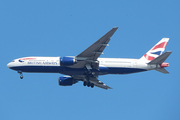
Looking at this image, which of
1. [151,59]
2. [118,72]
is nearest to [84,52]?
[118,72]

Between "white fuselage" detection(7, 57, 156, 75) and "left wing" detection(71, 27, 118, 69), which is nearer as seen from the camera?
"left wing" detection(71, 27, 118, 69)

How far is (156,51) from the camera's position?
52.5 metres

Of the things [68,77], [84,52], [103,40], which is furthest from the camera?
[68,77]

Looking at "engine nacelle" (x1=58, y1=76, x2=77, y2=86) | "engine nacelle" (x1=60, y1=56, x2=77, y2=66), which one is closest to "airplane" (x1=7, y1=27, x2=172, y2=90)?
"engine nacelle" (x1=60, y1=56, x2=77, y2=66)

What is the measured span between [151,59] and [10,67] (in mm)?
23318

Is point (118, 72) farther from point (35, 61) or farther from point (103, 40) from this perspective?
point (35, 61)

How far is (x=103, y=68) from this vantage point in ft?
160

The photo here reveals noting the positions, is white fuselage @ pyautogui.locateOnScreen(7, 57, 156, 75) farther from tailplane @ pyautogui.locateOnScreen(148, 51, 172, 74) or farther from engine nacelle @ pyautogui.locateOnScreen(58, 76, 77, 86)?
engine nacelle @ pyautogui.locateOnScreen(58, 76, 77, 86)

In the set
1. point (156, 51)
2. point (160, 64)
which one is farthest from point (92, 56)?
point (156, 51)

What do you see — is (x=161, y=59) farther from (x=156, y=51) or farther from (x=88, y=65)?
(x=88, y=65)

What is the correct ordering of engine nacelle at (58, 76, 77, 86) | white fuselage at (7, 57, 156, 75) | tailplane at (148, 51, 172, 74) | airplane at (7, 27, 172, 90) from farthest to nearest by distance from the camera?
1. engine nacelle at (58, 76, 77, 86)
2. white fuselage at (7, 57, 156, 75)
3. tailplane at (148, 51, 172, 74)
4. airplane at (7, 27, 172, 90)

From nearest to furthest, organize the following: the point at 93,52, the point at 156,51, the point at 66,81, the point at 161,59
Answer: the point at 93,52
the point at 161,59
the point at 156,51
the point at 66,81

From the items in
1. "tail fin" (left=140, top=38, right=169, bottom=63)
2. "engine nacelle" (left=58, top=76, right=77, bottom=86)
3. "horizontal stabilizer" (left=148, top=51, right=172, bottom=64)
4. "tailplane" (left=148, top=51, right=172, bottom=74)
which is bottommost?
"engine nacelle" (left=58, top=76, right=77, bottom=86)

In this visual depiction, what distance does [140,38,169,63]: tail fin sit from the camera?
5152cm
